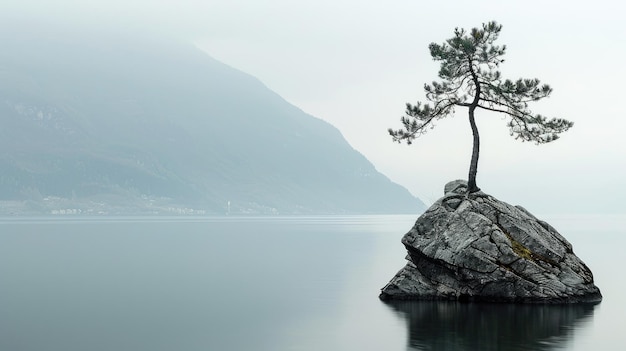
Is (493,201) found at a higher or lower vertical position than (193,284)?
higher

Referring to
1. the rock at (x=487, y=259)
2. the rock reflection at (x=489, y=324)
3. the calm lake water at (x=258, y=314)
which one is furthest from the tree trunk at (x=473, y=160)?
the calm lake water at (x=258, y=314)

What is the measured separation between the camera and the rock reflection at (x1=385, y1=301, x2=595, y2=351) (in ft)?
123

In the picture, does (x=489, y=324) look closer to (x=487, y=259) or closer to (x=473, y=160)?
(x=487, y=259)

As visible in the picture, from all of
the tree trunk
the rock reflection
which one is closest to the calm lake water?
the rock reflection

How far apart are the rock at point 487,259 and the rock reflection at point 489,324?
992 mm

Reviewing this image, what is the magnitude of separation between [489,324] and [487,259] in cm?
665

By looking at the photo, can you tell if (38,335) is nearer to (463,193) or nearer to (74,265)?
(463,193)

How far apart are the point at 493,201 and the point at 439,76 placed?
1122 centimetres

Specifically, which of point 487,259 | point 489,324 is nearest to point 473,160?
point 487,259

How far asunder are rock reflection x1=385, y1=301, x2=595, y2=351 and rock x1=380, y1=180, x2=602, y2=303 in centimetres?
99

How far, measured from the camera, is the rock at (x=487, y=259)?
48.6 metres

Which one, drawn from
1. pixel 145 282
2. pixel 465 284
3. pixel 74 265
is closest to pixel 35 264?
pixel 74 265

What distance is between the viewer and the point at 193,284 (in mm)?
70125

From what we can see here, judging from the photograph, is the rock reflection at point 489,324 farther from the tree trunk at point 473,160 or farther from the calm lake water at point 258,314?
the tree trunk at point 473,160
